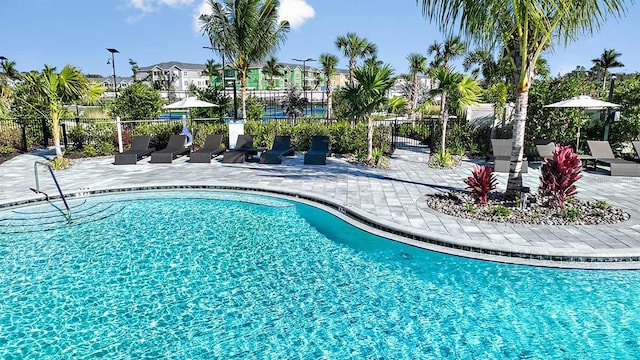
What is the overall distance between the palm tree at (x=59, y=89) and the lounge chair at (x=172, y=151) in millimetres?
2881

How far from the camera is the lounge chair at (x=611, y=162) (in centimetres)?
1151

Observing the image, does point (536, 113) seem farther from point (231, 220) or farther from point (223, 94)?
point (223, 94)

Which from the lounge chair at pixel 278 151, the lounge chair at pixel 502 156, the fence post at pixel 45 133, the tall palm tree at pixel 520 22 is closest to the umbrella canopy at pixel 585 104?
the lounge chair at pixel 502 156

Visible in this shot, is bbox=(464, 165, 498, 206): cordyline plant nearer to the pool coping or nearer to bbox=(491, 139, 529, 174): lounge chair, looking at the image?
the pool coping

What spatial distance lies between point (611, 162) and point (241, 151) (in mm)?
11686

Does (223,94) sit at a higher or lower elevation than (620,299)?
higher

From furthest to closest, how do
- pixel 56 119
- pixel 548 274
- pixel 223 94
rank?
pixel 223 94, pixel 56 119, pixel 548 274

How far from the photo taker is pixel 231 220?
8523 millimetres

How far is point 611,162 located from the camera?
11.8m

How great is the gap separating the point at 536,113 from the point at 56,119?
1641cm

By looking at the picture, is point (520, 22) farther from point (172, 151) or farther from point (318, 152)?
point (172, 151)

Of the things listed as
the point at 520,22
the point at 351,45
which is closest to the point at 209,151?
the point at 520,22

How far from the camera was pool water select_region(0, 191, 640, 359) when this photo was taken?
4.25 meters

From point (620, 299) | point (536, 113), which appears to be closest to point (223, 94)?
point (536, 113)
